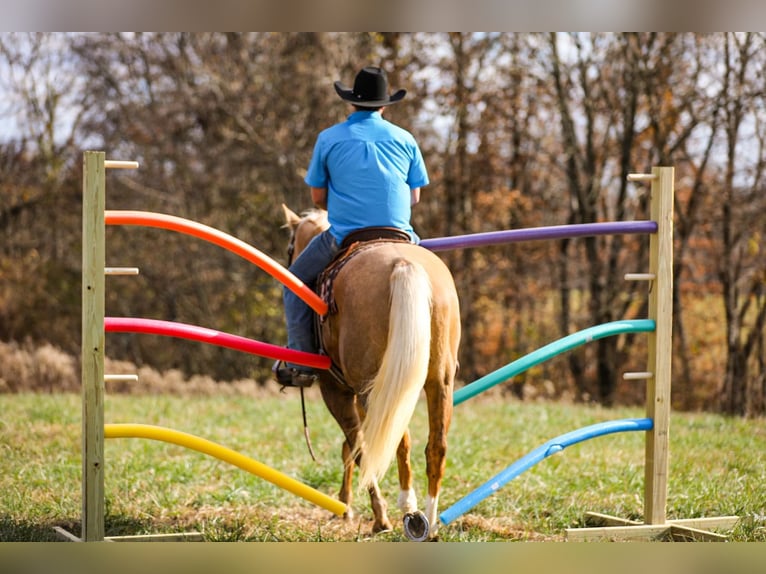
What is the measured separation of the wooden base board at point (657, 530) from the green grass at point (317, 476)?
0.14 meters

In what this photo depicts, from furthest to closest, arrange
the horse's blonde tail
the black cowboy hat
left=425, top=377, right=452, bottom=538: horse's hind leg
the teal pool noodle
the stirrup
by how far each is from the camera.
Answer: the stirrup
the black cowboy hat
the teal pool noodle
left=425, top=377, right=452, bottom=538: horse's hind leg
the horse's blonde tail

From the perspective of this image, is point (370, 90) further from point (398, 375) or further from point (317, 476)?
point (317, 476)

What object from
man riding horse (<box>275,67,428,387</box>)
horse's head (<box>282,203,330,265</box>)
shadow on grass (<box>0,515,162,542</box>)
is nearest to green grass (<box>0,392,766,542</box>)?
shadow on grass (<box>0,515,162,542</box>)

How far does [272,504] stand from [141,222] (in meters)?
2.42

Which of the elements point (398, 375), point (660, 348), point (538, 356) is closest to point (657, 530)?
point (660, 348)

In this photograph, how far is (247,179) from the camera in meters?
14.5

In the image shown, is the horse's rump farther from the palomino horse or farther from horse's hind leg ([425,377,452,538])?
horse's hind leg ([425,377,452,538])

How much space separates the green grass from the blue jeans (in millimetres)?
1033

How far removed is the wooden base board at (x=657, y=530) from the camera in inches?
Result: 196

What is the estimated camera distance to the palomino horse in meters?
4.26

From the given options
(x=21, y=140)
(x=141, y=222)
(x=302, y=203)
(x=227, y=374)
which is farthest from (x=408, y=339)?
(x=21, y=140)

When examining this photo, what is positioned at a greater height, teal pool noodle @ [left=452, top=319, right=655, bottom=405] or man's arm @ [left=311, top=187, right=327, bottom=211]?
man's arm @ [left=311, top=187, right=327, bottom=211]

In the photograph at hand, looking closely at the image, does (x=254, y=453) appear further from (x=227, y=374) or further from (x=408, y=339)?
(x=227, y=374)

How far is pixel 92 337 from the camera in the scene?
14.5ft
